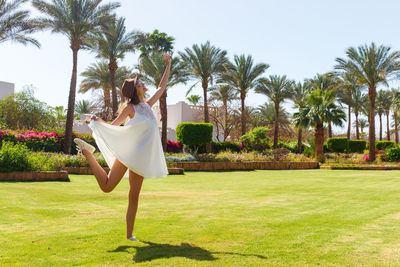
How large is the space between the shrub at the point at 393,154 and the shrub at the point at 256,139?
378 inches

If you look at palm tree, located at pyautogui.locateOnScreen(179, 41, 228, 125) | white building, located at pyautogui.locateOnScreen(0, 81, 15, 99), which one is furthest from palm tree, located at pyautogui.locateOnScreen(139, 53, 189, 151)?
white building, located at pyautogui.locateOnScreen(0, 81, 15, 99)

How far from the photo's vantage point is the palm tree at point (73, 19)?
24.9 metres

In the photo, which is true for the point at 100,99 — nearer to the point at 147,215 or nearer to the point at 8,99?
the point at 8,99

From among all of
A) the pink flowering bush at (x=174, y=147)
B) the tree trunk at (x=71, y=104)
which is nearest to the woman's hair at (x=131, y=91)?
the tree trunk at (x=71, y=104)

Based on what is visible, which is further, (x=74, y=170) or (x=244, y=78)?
(x=244, y=78)

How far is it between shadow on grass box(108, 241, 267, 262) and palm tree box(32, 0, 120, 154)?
2145 cm

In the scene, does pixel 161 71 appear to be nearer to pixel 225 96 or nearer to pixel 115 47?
pixel 115 47

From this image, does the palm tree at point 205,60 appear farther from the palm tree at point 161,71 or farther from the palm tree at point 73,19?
the palm tree at point 73,19

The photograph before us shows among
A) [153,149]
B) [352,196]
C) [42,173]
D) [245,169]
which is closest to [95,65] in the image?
[245,169]

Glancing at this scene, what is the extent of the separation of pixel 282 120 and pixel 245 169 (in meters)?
34.2

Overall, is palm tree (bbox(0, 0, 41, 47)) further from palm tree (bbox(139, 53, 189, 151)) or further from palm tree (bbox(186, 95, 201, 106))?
palm tree (bbox(186, 95, 201, 106))

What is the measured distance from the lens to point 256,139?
31.1 metres

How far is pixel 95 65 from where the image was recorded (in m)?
40.0

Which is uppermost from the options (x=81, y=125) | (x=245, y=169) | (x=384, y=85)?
(x=384, y=85)
